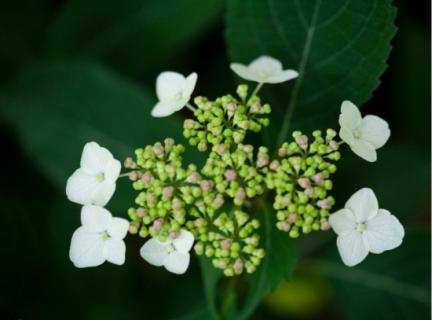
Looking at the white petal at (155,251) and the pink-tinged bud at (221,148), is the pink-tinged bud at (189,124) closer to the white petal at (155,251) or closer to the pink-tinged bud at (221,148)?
the pink-tinged bud at (221,148)

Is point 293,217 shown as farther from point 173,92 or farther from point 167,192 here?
point 173,92

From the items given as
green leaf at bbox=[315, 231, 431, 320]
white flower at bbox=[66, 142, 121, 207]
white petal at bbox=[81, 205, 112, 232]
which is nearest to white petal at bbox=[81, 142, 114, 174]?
white flower at bbox=[66, 142, 121, 207]

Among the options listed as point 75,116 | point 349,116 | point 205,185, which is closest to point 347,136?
point 349,116

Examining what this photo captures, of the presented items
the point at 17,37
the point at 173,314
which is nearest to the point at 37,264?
the point at 173,314

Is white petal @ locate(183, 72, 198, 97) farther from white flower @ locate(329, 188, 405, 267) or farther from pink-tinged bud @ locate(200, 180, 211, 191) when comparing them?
white flower @ locate(329, 188, 405, 267)

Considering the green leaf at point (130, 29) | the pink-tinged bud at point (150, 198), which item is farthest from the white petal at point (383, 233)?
the green leaf at point (130, 29)

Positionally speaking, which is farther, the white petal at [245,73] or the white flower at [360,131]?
the white petal at [245,73]
